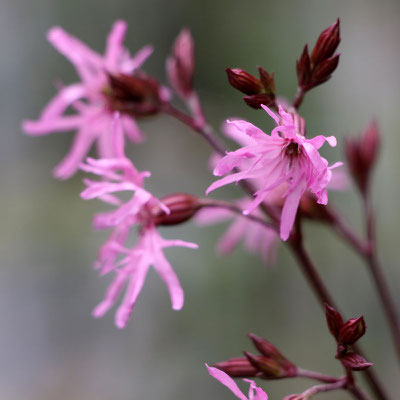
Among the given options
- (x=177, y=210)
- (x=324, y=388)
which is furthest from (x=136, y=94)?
(x=324, y=388)

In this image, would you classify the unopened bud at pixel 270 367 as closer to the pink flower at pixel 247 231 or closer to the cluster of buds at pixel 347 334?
the cluster of buds at pixel 347 334

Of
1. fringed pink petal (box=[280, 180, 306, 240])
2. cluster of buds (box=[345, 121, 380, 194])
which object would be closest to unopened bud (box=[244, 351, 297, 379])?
fringed pink petal (box=[280, 180, 306, 240])

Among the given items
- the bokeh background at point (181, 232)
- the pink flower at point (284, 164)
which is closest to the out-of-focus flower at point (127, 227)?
the pink flower at point (284, 164)

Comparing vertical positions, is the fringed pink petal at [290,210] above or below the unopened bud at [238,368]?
above

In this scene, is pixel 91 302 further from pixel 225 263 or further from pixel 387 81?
pixel 387 81

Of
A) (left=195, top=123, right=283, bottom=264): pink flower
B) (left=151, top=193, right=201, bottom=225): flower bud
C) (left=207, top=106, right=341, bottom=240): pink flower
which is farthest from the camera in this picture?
(left=195, top=123, right=283, bottom=264): pink flower

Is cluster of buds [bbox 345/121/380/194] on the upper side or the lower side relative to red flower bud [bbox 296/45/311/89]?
lower

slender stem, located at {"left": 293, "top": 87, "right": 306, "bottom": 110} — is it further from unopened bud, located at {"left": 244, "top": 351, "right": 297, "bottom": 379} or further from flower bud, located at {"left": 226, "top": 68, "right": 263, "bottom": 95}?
unopened bud, located at {"left": 244, "top": 351, "right": 297, "bottom": 379}
